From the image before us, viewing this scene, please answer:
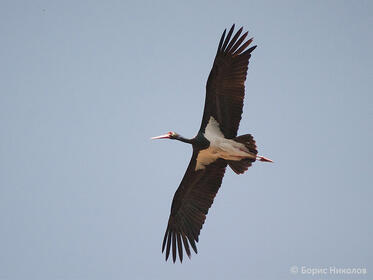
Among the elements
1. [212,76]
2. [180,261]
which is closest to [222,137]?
[212,76]

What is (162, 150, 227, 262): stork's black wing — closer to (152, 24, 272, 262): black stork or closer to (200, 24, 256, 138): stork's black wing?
(152, 24, 272, 262): black stork

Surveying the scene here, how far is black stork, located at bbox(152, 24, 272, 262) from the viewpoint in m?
11.2

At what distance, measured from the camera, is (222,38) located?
1111 cm

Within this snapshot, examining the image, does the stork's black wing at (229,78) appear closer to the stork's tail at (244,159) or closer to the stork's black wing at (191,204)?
the stork's tail at (244,159)

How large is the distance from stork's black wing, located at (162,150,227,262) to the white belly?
0.67ft

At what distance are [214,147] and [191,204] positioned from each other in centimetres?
169

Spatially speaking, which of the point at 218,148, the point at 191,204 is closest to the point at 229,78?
the point at 218,148

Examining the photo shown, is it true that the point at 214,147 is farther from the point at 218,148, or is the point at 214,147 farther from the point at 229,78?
the point at 229,78

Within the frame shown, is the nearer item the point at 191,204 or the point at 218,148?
the point at 218,148

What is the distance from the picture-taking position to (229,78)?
11242mm

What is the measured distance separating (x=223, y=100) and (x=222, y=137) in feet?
2.74

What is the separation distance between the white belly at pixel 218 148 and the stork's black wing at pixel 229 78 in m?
0.42

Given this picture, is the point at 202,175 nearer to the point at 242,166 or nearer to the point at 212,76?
the point at 242,166

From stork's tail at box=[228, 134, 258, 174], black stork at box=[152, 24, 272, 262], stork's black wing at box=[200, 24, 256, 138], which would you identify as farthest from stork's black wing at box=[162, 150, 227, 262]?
stork's black wing at box=[200, 24, 256, 138]
